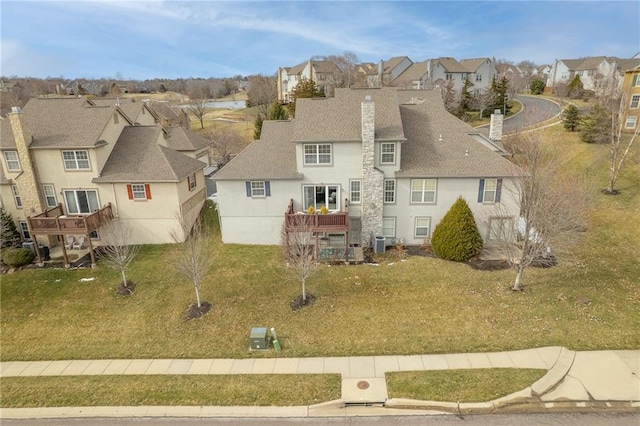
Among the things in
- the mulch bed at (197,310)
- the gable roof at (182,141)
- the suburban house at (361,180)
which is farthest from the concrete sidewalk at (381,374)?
the gable roof at (182,141)

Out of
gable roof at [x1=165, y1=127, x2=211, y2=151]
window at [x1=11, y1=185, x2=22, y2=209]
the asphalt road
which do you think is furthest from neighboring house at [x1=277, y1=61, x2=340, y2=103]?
the asphalt road

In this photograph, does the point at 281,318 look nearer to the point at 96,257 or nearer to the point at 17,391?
the point at 17,391

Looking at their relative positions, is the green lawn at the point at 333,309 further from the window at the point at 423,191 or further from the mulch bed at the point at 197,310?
the window at the point at 423,191

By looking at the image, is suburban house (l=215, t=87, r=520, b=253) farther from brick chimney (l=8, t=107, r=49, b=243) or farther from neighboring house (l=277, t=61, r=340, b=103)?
neighboring house (l=277, t=61, r=340, b=103)

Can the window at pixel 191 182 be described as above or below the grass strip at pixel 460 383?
above

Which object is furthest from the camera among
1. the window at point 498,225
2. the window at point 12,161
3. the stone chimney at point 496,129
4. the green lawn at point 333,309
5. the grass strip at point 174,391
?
the stone chimney at point 496,129

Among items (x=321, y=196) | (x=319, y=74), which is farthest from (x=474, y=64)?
(x=321, y=196)

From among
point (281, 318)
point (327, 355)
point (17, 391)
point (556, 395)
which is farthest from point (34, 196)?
point (556, 395)
